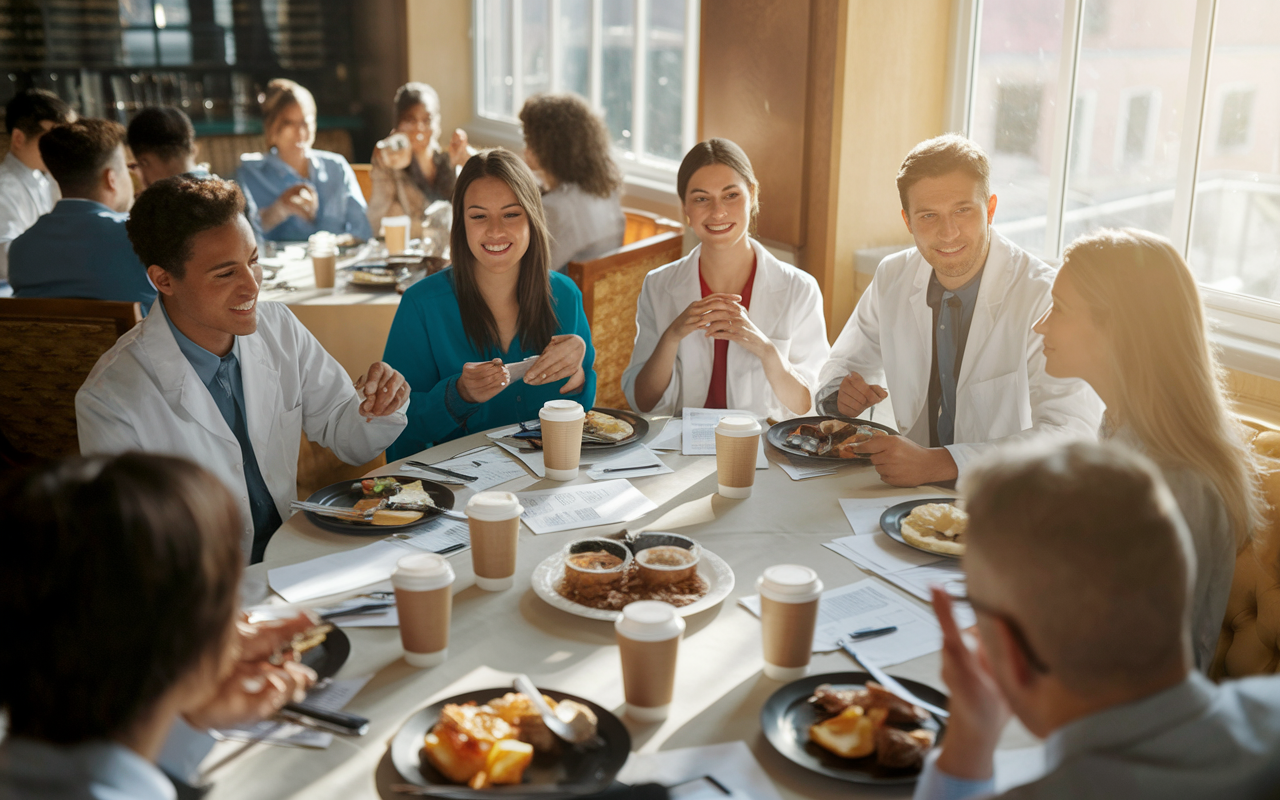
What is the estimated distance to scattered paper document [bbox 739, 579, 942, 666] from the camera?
141 cm

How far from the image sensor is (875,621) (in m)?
1.49

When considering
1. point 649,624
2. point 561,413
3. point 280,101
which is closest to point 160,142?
point 280,101

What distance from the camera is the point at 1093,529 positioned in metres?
0.85

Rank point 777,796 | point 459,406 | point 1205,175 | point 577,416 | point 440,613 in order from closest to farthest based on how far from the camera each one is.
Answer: point 777,796 → point 440,613 → point 577,416 → point 459,406 → point 1205,175

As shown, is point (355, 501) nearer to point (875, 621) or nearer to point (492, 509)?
point (492, 509)

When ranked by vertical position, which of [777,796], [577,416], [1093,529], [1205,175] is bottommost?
[777,796]

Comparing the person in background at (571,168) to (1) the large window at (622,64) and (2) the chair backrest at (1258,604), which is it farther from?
(2) the chair backrest at (1258,604)

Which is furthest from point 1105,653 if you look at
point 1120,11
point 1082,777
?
point 1120,11

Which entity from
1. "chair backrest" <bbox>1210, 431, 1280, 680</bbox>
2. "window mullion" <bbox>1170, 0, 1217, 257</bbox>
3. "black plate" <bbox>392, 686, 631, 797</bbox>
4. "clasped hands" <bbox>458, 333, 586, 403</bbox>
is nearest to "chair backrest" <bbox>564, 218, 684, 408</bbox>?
"clasped hands" <bbox>458, 333, 586, 403</bbox>

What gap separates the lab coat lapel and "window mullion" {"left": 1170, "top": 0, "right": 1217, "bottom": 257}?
2.70 metres

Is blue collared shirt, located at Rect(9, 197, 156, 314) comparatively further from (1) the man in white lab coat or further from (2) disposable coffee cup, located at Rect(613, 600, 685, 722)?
(2) disposable coffee cup, located at Rect(613, 600, 685, 722)

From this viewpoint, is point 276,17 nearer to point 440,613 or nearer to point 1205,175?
point 1205,175

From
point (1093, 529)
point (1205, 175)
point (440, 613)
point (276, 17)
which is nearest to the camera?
point (1093, 529)

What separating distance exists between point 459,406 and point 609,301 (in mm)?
1337
